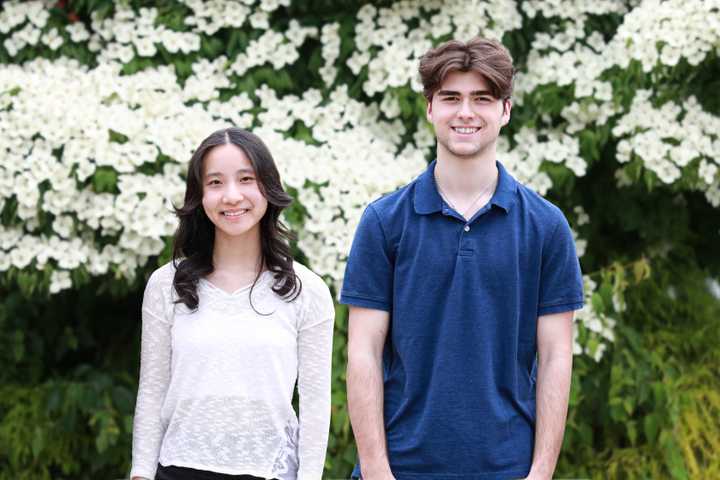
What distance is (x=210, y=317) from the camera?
8.72ft

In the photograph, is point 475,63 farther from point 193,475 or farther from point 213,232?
point 193,475

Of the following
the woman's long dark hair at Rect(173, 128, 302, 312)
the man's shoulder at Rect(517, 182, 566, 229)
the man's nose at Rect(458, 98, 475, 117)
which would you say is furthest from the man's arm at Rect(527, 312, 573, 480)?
Result: the woman's long dark hair at Rect(173, 128, 302, 312)

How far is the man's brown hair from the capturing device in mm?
2447

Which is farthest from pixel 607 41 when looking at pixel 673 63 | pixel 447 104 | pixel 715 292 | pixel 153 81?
pixel 447 104

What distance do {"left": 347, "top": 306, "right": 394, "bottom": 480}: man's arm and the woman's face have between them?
36cm

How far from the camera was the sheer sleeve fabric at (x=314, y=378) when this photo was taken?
2.69 metres

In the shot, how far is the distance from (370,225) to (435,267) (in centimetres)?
18

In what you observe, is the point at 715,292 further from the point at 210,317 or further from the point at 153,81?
the point at 210,317

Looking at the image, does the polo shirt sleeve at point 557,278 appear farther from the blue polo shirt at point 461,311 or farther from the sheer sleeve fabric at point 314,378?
the sheer sleeve fabric at point 314,378

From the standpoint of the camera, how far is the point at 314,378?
8.88 feet

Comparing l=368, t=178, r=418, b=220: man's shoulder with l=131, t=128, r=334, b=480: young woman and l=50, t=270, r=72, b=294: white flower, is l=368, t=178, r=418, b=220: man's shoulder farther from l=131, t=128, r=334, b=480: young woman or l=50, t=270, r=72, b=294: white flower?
l=50, t=270, r=72, b=294: white flower

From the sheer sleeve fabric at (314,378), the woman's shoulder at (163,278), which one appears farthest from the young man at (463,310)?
the woman's shoulder at (163,278)

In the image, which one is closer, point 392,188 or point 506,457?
point 506,457

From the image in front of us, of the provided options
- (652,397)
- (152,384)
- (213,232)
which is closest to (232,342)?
(152,384)
